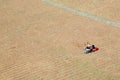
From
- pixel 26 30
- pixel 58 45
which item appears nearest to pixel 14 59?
pixel 58 45

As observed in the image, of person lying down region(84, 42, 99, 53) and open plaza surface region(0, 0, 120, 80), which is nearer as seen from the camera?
open plaza surface region(0, 0, 120, 80)

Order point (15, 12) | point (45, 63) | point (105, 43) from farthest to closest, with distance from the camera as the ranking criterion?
point (15, 12), point (105, 43), point (45, 63)

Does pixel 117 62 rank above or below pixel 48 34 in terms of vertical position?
below

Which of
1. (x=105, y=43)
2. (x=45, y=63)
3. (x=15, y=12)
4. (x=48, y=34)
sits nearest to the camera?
(x=45, y=63)

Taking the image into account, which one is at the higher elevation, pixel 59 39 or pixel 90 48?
pixel 59 39

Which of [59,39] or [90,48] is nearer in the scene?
[90,48]

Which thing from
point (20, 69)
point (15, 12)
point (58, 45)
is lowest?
point (20, 69)

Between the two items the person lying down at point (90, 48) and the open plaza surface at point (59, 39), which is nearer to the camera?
the open plaza surface at point (59, 39)

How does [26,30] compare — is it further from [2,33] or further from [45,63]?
[45,63]
